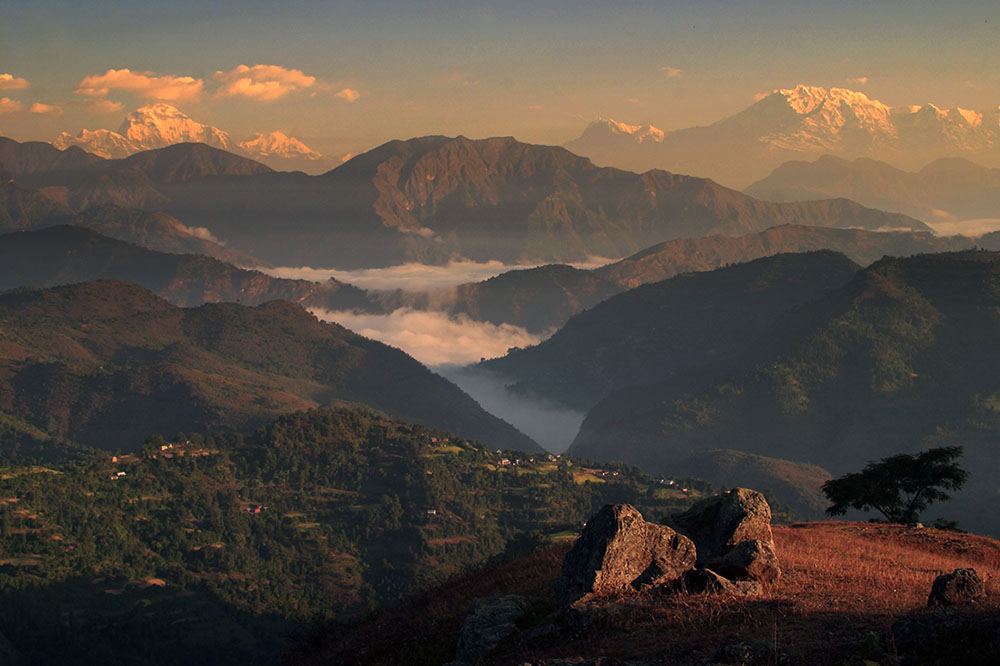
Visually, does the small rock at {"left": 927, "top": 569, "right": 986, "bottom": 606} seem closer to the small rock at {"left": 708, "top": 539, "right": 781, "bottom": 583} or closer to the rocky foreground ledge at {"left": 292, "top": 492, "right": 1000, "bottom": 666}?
the rocky foreground ledge at {"left": 292, "top": 492, "right": 1000, "bottom": 666}

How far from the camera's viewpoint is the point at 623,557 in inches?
1267

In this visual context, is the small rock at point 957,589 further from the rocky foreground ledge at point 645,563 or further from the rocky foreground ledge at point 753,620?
the rocky foreground ledge at point 645,563

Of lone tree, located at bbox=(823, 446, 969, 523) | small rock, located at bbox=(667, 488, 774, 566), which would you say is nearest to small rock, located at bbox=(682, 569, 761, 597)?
small rock, located at bbox=(667, 488, 774, 566)

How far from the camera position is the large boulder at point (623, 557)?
32.0m

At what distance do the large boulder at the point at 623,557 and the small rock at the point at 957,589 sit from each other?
Answer: 312 inches

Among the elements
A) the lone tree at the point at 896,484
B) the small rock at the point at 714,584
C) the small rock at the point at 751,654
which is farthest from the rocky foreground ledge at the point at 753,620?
the lone tree at the point at 896,484

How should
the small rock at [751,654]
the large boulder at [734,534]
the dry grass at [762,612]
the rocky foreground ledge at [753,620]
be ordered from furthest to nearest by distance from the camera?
the large boulder at [734,534] < the dry grass at [762,612] < the rocky foreground ledge at [753,620] < the small rock at [751,654]

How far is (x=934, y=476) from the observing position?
238 ft

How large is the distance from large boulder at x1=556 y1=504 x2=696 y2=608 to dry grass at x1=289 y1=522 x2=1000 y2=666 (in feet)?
2.59

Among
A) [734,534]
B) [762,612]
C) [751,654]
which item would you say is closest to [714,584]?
[762,612]

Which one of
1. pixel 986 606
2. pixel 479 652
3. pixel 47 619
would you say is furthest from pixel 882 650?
pixel 47 619

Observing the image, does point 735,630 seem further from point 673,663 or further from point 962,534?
point 962,534

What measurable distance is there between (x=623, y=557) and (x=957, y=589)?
10759mm

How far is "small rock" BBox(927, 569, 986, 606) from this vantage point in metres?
29.2
